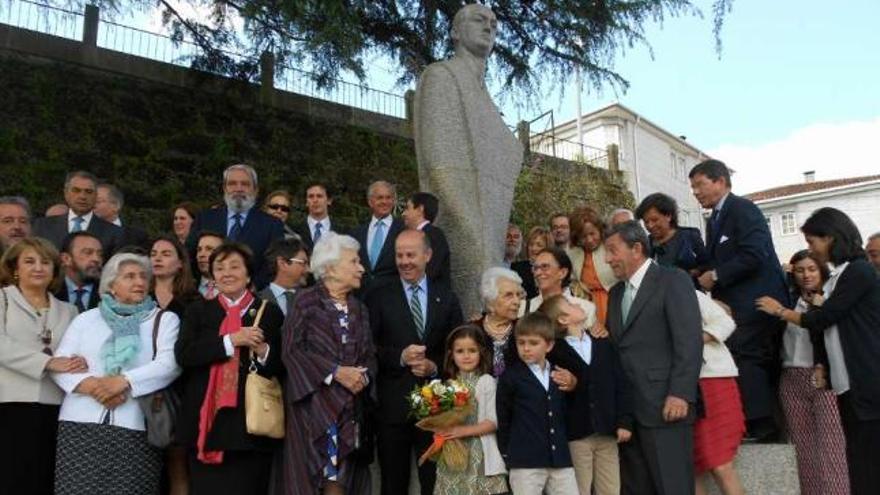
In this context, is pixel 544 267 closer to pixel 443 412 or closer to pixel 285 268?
pixel 443 412

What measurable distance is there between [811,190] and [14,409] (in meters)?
42.8

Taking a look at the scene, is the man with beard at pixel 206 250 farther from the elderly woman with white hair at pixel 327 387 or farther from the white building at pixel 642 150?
the white building at pixel 642 150

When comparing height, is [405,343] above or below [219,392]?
above

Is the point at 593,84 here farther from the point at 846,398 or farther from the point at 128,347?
the point at 128,347

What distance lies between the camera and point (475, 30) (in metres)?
6.62

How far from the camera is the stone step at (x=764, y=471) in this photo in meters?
4.66

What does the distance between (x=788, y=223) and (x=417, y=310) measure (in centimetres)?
4009

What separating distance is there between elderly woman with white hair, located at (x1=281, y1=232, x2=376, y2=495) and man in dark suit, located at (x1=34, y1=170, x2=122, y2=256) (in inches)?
96.2

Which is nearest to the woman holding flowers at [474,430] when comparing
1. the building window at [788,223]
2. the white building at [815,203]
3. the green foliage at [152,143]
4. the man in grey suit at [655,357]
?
the man in grey suit at [655,357]

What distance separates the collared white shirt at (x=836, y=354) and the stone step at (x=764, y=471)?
1.83 feet

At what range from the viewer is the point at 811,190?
135 feet

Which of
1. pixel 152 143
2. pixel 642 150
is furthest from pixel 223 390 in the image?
pixel 642 150

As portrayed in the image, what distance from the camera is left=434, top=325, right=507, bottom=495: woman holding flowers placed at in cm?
423

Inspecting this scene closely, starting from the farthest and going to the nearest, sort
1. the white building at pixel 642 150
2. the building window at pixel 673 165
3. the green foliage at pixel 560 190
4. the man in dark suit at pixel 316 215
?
the building window at pixel 673 165, the white building at pixel 642 150, the green foliage at pixel 560 190, the man in dark suit at pixel 316 215
